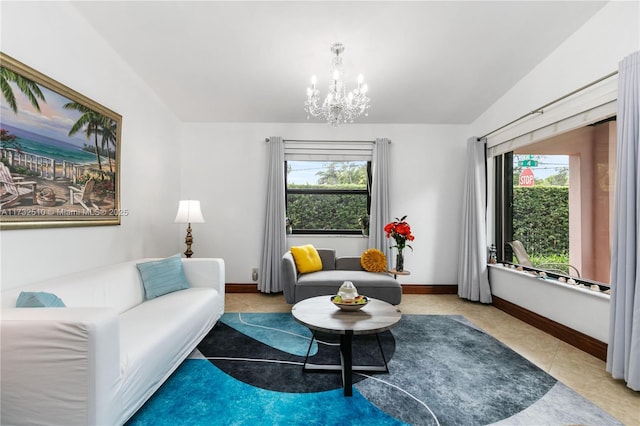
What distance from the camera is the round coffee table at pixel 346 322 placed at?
1.90 metres

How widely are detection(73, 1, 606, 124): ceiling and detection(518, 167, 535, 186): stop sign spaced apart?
996mm

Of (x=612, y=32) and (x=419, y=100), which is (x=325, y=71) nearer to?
(x=419, y=100)

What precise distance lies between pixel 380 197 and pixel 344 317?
2624 mm

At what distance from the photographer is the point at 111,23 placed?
Result: 2.42 meters

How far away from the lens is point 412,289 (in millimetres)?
4523

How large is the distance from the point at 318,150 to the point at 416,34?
2312 mm

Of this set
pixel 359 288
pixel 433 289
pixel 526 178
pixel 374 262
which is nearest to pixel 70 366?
pixel 359 288

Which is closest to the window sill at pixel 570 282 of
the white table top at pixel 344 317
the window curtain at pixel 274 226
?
the white table top at pixel 344 317

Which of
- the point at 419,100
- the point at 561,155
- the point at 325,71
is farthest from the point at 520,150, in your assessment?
the point at 325,71

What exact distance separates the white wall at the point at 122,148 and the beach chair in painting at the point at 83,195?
22cm

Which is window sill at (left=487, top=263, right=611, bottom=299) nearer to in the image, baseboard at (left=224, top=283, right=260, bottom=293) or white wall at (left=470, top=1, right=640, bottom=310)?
white wall at (left=470, top=1, right=640, bottom=310)

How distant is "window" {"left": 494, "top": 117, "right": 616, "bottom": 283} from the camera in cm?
265

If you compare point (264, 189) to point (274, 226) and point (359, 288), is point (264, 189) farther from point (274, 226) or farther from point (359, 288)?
point (359, 288)

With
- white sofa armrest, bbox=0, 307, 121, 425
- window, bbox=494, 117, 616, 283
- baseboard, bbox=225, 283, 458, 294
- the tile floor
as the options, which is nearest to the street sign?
window, bbox=494, 117, 616, 283
